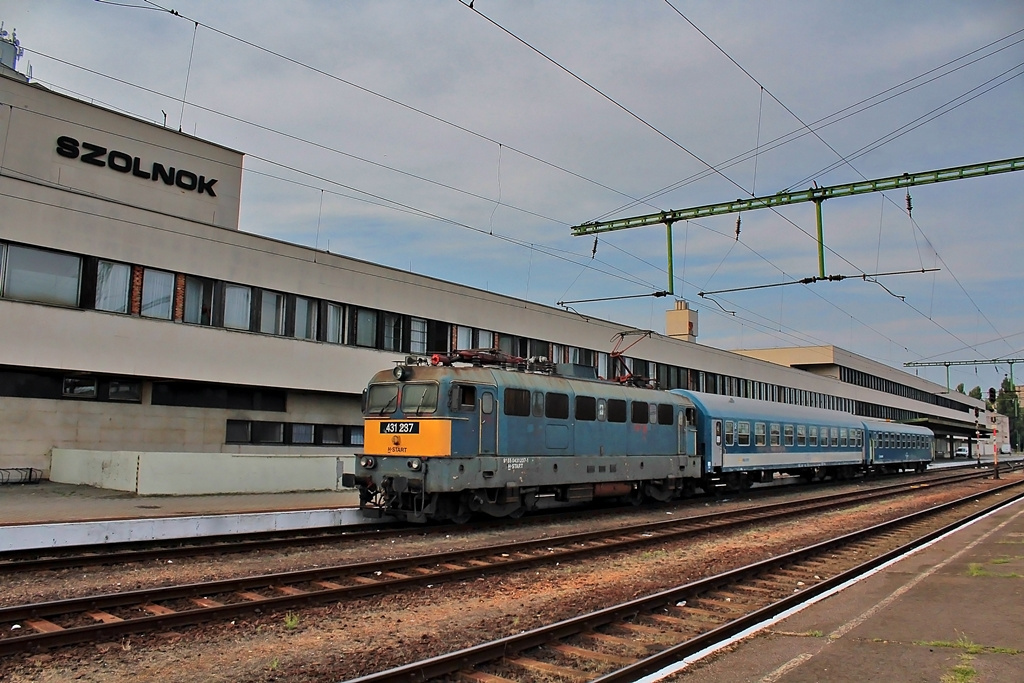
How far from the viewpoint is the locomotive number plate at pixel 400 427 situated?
15609 mm

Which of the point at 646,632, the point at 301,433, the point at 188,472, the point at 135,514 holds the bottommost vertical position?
the point at 646,632

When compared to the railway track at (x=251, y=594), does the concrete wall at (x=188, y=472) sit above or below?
above

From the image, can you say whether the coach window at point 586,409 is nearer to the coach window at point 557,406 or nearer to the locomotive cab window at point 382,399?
the coach window at point 557,406

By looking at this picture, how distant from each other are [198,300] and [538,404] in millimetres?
12275

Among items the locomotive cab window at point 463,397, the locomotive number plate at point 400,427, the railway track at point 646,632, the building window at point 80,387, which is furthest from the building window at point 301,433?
the railway track at point 646,632

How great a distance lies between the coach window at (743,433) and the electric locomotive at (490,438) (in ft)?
23.8

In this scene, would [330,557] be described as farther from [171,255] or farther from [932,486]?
[932,486]

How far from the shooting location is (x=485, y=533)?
15.7 metres

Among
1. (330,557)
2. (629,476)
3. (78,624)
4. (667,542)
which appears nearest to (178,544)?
(330,557)

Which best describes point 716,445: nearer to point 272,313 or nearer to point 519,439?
point 519,439

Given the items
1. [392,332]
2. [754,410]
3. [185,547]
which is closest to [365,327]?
[392,332]

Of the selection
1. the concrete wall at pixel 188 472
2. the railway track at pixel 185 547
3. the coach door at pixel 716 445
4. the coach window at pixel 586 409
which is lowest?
the railway track at pixel 185 547

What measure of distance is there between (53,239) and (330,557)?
45.3 ft

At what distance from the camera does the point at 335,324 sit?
27906 mm
